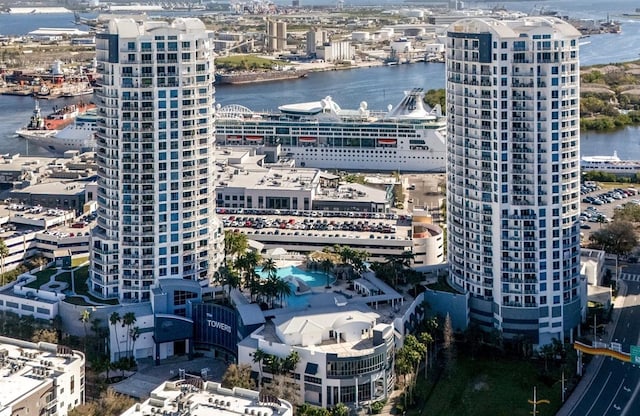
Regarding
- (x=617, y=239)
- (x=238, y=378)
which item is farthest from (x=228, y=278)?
(x=617, y=239)

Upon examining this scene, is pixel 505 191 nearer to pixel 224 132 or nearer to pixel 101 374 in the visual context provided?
pixel 101 374

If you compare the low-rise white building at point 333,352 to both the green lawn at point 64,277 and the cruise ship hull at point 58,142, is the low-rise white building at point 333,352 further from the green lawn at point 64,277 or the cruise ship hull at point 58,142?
the cruise ship hull at point 58,142

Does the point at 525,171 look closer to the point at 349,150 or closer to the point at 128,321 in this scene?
the point at 128,321

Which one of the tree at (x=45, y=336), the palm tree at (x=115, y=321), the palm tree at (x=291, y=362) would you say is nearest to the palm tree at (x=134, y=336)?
the palm tree at (x=115, y=321)

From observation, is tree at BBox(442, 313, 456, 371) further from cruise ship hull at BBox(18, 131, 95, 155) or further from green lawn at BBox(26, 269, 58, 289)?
cruise ship hull at BBox(18, 131, 95, 155)

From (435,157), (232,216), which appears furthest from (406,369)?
(435,157)

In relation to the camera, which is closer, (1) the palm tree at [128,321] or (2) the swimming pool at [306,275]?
(1) the palm tree at [128,321]

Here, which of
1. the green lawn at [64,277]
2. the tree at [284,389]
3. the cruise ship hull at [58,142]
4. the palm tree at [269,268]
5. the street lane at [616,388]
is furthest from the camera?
the cruise ship hull at [58,142]
